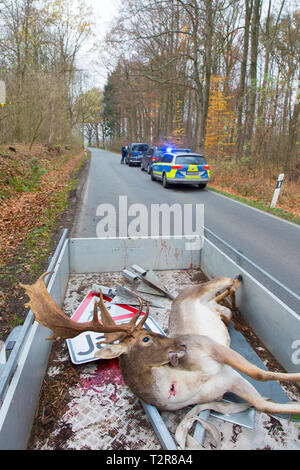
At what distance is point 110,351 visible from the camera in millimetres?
2234

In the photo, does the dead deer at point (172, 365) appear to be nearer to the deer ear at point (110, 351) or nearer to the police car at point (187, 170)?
the deer ear at point (110, 351)

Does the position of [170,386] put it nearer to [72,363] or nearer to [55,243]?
[72,363]

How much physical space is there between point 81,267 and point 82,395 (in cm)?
240

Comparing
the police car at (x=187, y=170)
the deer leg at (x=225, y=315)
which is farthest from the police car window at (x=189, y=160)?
the deer leg at (x=225, y=315)

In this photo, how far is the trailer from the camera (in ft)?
6.22

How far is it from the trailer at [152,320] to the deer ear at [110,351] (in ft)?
1.34

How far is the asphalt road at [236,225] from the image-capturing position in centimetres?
562

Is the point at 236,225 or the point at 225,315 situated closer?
the point at 225,315

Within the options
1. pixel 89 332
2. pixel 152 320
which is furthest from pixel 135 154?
pixel 89 332

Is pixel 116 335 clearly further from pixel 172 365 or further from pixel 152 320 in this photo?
pixel 152 320

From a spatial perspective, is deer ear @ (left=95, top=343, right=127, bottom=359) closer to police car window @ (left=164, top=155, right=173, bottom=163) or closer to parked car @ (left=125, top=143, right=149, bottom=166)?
police car window @ (left=164, top=155, right=173, bottom=163)

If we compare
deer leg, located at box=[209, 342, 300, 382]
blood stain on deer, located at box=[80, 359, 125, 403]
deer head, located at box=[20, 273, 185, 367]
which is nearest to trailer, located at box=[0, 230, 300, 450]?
blood stain on deer, located at box=[80, 359, 125, 403]

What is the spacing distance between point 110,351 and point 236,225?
756 cm

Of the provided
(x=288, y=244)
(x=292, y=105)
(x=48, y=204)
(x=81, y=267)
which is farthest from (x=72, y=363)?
(x=292, y=105)
